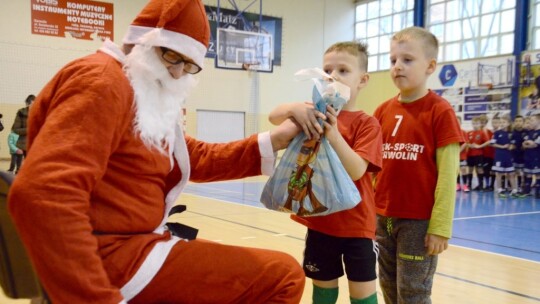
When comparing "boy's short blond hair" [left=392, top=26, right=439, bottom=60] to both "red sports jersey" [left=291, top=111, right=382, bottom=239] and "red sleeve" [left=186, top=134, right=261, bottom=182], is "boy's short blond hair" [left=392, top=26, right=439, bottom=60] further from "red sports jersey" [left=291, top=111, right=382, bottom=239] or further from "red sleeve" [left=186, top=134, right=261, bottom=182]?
"red sleeve" [left=186, top=134, right=261, bottom=182]

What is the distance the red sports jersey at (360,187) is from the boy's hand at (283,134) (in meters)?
0.29

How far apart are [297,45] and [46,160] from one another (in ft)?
51.5

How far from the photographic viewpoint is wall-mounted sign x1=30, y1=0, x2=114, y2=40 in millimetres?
12406

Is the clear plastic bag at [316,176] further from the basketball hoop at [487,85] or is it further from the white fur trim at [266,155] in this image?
the basketball hoop at [487,85]

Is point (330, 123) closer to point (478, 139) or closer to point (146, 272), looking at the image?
point (146, 272)

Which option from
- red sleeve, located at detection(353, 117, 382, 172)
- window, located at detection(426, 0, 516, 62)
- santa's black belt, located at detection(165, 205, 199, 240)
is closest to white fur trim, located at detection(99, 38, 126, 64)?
santa's black belt, located at detection(165, 205, 199, 240)

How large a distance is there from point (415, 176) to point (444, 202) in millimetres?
171

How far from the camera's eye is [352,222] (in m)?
1.85

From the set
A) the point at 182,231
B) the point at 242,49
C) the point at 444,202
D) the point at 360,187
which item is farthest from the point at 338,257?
the point at 242,49

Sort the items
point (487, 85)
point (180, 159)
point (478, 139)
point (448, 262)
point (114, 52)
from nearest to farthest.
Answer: point (114, 52)
point (180, 159)
point (448, 262)
point (478, 139)
point (487, 85)

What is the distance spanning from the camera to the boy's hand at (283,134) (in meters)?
1.64

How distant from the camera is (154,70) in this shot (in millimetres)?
1233

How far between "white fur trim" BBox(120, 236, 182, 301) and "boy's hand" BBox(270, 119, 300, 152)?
61 cm

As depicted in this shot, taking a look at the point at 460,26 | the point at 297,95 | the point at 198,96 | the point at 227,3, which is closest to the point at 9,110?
the point at 198,96
